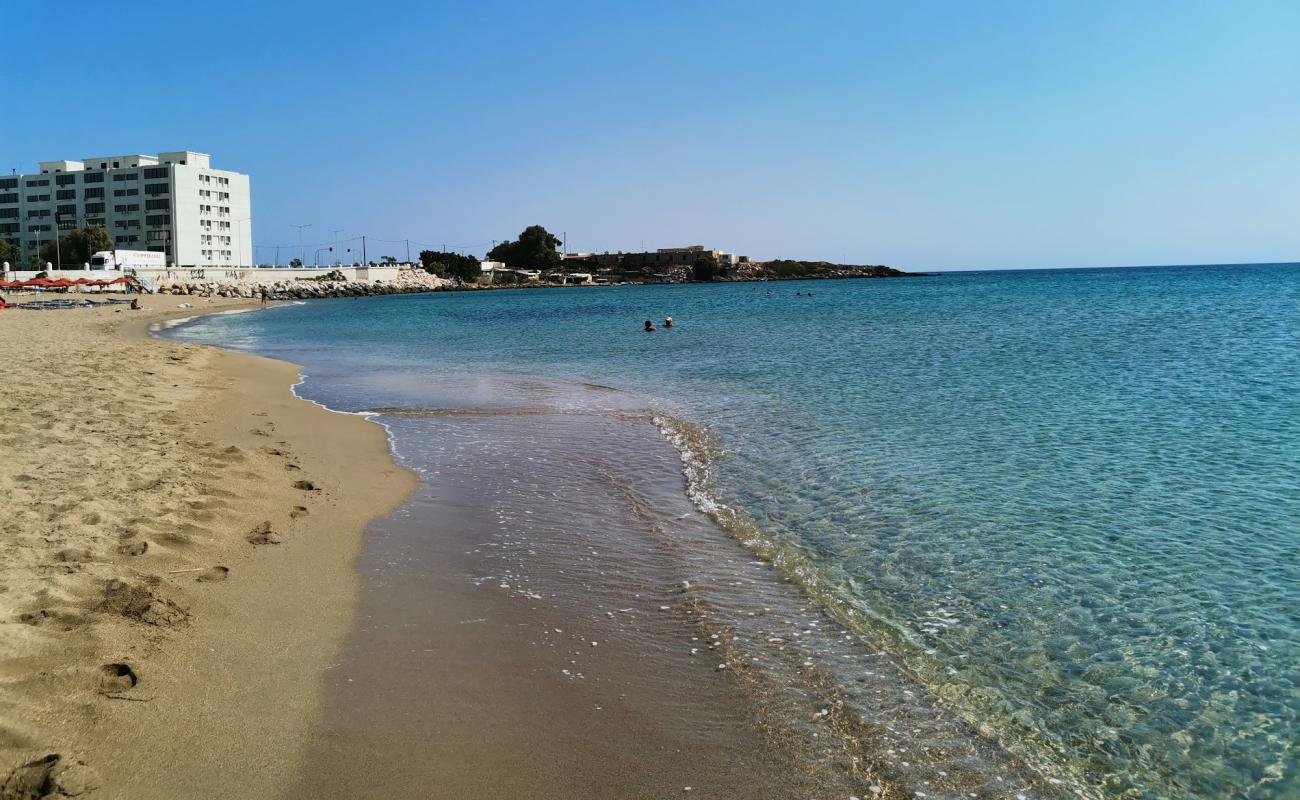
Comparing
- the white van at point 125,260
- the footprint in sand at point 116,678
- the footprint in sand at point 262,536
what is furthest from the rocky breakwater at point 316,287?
the footprint in sand at point 116,678

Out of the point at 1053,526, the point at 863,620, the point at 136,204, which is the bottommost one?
the point at 863,620

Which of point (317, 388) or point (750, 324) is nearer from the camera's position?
point (317, 388)

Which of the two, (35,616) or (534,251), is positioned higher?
(534,251)

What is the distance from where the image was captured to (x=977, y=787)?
4.25 meters

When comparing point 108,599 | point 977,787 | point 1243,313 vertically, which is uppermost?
point 1243,313

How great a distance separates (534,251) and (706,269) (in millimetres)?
40716

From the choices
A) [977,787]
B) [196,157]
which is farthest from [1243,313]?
[196,157]

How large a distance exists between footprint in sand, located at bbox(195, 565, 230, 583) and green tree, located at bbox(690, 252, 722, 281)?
18651 cm

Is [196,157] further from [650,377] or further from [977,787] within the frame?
[977,787]

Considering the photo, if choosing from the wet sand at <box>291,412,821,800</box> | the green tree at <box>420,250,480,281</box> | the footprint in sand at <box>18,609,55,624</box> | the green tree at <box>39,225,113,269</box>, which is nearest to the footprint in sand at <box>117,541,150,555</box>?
the footprint in sand at <box>18,609,55,624</box>

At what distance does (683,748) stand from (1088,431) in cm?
1239

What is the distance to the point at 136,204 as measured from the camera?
376ft

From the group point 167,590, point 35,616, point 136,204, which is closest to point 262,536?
point 167,590

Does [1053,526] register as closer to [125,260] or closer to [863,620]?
[863,620]
